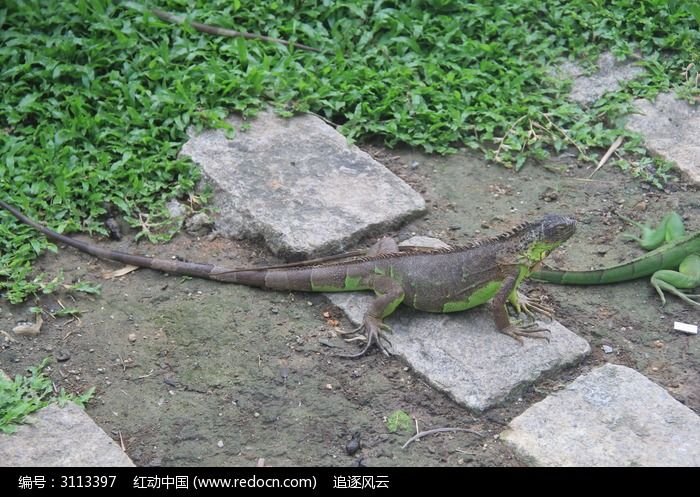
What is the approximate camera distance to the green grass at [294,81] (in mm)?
5531

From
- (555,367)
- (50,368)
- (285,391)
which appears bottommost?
(50,368)

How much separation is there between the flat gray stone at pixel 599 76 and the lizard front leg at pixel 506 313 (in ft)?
7.88

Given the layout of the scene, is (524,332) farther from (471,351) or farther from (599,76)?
(599,76)

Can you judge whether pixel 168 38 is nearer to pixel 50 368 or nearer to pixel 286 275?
pixel 286 275

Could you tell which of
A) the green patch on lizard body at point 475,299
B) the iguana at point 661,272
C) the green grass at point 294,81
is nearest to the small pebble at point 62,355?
the green grass at point 294,81

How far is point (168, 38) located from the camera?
638cm

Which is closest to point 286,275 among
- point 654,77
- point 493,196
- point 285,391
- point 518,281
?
point 285,391

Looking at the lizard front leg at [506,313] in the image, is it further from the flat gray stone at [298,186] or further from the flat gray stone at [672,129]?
the flat gray stone at [672,129]

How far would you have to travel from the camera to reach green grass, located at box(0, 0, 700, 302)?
218 inches

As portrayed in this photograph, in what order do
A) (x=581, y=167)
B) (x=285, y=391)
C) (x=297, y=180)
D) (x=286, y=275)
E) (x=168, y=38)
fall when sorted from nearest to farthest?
(x=285, y=391) → (x=286, y=275) → (x=297, y=180) → (x=581, y=167) → (x=168, y=38)

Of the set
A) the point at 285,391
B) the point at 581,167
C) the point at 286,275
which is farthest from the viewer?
the point at 581,167

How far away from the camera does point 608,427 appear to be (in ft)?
12.9

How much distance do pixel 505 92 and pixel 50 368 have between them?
3653 millimetres

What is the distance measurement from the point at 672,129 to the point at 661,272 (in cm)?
158
